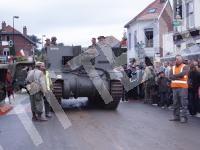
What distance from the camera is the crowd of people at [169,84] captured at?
13.7 m

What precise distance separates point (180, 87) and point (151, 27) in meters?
38.6

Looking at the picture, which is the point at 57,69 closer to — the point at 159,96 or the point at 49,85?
the point at 49,85

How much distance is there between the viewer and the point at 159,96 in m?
19.0

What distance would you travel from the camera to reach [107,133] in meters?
11.6

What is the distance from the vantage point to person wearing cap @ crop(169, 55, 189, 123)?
537 inches

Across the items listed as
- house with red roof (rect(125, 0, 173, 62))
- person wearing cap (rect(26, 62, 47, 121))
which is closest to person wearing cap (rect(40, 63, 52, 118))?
person wearing cap (rect(26, 62, 47, 121))

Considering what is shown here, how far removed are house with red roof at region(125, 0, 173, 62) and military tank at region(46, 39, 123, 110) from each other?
30.1m

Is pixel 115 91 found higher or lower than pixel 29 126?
higher

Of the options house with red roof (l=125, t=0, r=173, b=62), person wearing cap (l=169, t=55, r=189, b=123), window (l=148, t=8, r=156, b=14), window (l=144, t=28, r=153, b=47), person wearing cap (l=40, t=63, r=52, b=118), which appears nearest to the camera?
person wearing cap (l=169, t=55, r=189, b=123)

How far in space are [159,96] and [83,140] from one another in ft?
28.8

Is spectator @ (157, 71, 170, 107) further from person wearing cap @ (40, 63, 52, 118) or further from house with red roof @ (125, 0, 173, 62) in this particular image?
house with red roof @ (125, 0, 173, 62)

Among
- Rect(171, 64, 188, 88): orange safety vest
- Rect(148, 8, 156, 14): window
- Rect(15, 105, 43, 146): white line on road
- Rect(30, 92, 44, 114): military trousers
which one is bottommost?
Rect(15, 105, 43, 146): white line on road

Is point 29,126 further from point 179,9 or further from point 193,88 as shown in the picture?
point 179,9

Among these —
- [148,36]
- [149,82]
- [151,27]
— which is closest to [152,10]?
[151,27]
